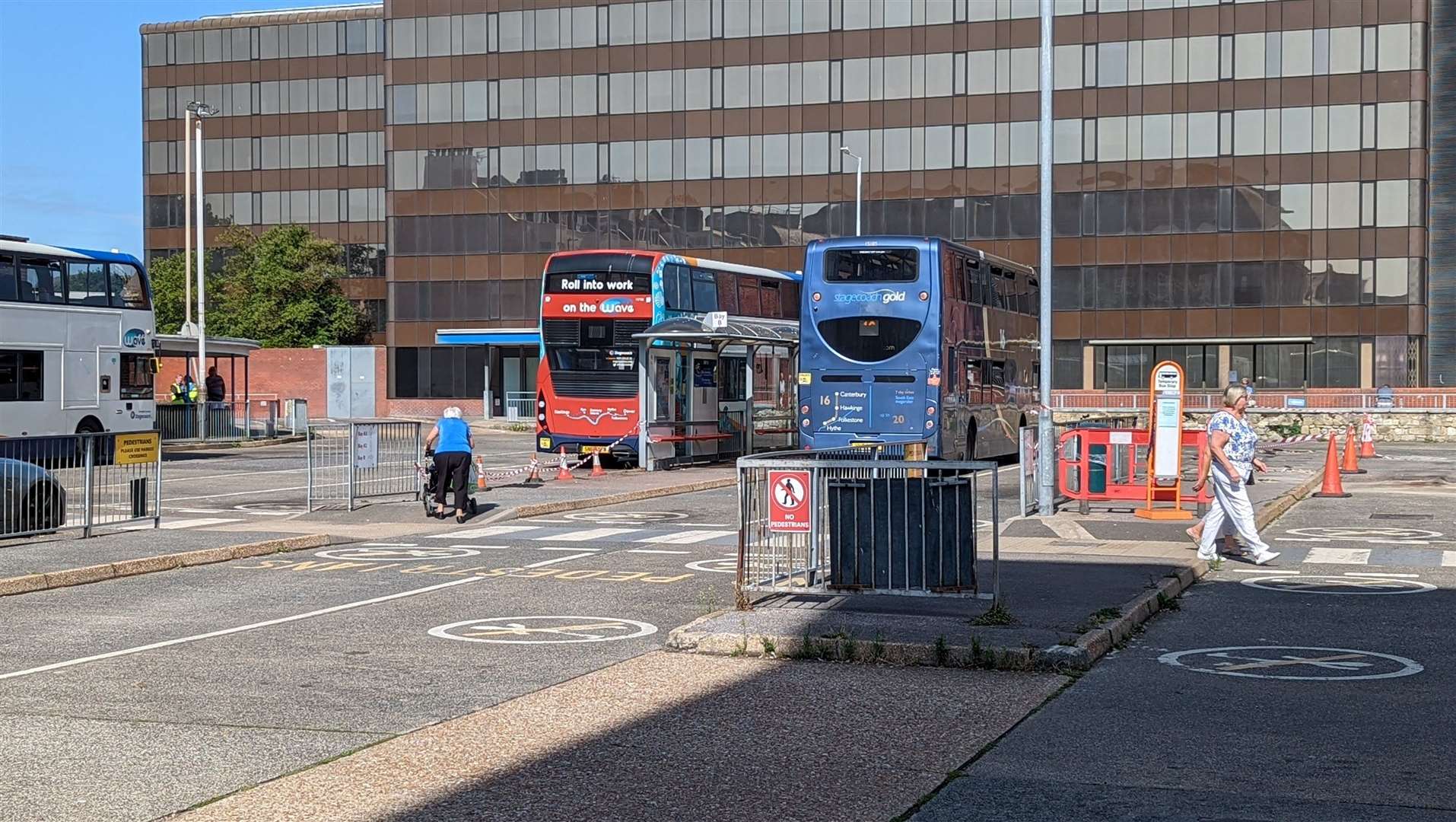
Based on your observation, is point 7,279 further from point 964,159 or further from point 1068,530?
point 964,159

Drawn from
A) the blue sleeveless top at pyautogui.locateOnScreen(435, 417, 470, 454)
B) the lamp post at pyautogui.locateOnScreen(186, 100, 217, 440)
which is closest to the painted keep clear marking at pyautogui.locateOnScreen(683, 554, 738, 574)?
the blue sleeveless top at pyautogui.locateOnScreen(435, 417, 470, 454)

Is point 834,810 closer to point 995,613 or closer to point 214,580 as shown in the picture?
point 995,613

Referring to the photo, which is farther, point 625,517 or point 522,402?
point 522,402

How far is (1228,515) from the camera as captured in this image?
16.3 metres

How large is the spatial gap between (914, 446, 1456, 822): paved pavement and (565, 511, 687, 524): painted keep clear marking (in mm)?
9487

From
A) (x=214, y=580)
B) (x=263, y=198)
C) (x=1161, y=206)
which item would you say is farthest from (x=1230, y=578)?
(x=263, y=198)

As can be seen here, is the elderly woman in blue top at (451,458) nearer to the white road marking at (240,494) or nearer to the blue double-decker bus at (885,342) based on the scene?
the white road marking at (240,494)

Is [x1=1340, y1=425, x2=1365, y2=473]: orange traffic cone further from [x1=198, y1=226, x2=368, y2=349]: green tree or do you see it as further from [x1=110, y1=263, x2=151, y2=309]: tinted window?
[x1=198, y1=226, x2=368, y2=349]: green tree

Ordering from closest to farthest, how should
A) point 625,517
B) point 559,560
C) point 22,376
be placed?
point 559,560
point 625,517
point 22,376

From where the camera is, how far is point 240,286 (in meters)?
88.3

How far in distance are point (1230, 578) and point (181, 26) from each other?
95288 mm

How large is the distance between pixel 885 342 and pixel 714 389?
7520mm

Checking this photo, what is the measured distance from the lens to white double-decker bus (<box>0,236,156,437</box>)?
112ft

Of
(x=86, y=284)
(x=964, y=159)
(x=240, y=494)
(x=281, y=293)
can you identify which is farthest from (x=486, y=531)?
(x=281, y=293)
